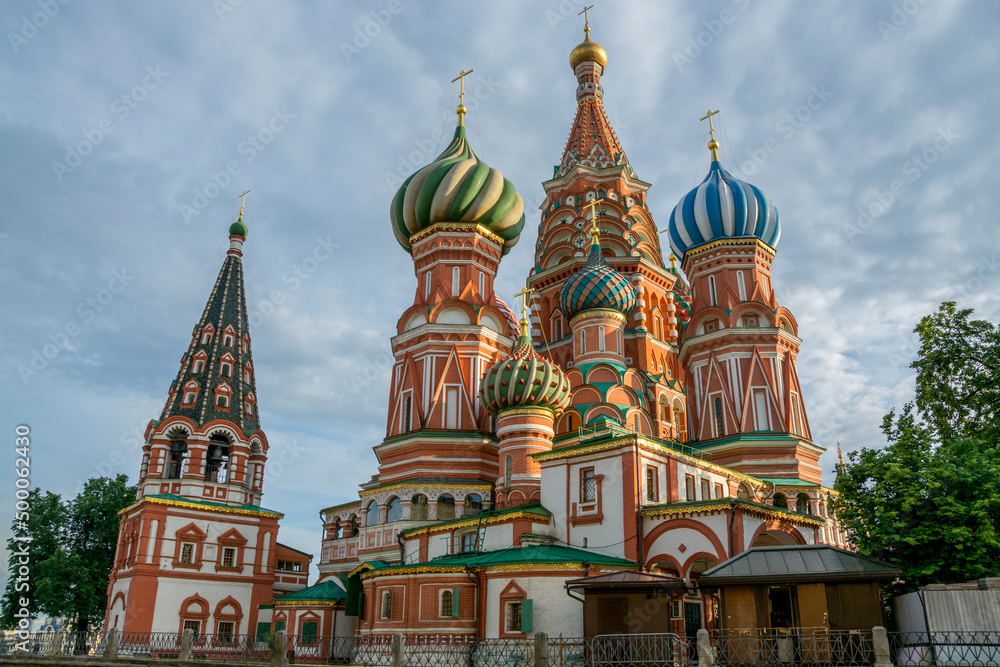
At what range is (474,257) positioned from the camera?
3019 centimetres

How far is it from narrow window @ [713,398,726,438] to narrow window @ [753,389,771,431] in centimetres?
122

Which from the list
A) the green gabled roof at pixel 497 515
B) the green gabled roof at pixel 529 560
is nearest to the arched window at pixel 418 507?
the green gabled roof at pixel 497 515

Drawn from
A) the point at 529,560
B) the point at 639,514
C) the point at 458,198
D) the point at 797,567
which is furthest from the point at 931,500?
the point at 458,198

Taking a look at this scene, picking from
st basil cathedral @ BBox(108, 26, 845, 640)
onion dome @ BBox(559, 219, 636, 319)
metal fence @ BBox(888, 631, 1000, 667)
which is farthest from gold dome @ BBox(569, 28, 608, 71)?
metal fence @ BBox(888, 631, 1000, 667)

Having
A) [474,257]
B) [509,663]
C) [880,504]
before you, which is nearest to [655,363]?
[474,257]

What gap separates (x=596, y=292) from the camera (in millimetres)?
26891

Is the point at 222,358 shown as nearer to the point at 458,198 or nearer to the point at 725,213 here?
the point at 458,198

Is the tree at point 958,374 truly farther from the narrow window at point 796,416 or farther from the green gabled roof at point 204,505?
the green gabled roof at point 204,505

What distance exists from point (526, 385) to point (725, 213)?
1255cm

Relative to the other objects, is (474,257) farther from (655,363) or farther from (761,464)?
(761,464)

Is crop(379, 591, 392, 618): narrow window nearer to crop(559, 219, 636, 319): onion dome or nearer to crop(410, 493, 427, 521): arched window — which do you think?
crop(410, 493, 427, 521): arched window

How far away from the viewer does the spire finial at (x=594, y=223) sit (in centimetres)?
2972

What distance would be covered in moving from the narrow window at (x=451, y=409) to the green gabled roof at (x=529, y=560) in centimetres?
713

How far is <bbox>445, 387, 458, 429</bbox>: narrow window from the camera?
89.0 feet
